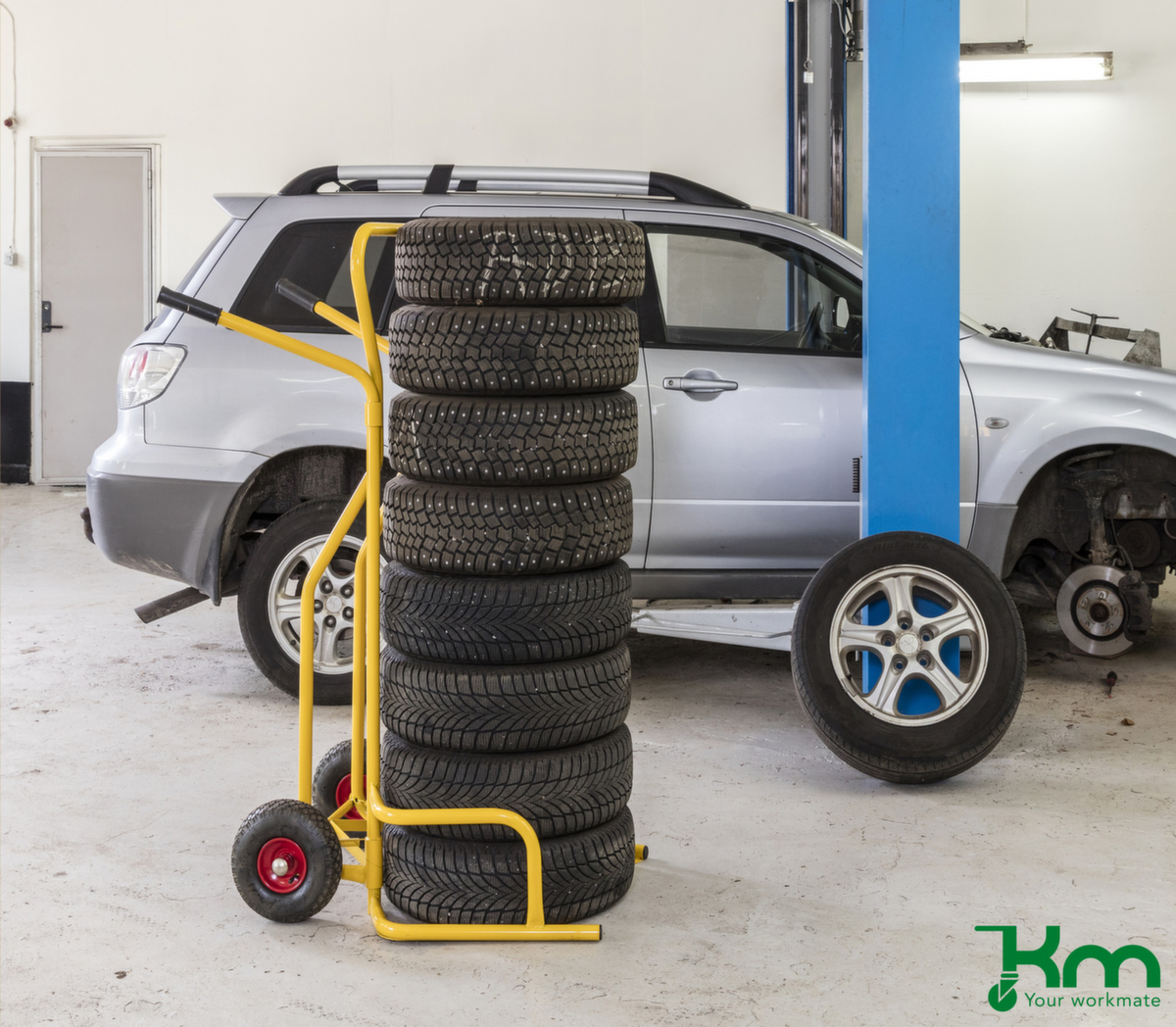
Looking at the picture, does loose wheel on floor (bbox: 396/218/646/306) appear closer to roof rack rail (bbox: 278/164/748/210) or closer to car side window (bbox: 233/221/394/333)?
car side window (bbox: 233/221/394/333)

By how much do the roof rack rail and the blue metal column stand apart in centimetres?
90

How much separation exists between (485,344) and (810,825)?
1627 mm

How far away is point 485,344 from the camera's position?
2439mm

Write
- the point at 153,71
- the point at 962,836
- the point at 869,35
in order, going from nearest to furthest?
the point at 962,836 → the point at 869,35 → the point at 153,71

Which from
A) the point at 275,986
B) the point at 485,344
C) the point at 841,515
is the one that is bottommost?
the point at 275,986

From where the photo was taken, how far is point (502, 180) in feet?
15.1

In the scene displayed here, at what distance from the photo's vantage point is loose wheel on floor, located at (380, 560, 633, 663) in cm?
248

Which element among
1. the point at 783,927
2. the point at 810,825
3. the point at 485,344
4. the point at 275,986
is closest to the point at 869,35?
the point at 485,344

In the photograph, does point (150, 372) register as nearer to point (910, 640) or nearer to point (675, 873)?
point (675, 873)

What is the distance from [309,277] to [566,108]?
5.82 meters

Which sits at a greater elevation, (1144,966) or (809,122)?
(809,122)

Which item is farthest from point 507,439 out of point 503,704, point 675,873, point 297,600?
point 297,600

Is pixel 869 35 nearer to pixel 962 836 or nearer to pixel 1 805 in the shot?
pixel 962 836

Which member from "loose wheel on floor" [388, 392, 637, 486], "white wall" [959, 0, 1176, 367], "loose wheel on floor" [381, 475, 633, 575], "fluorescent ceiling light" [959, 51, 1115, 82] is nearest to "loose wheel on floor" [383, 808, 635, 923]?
"loose wheel on floor" [381, 475, 633, 575]
